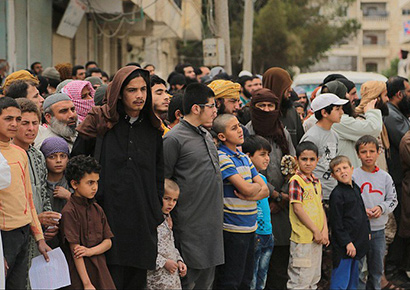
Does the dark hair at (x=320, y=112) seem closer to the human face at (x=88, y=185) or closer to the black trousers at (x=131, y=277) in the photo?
the black trousers at (x=131, y=277)

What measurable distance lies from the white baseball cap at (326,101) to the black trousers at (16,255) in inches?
131

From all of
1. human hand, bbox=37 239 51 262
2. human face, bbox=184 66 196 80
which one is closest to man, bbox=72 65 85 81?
human face, bbox=184 66 196 80

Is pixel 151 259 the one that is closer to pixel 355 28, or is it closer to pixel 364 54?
pixel 355 28

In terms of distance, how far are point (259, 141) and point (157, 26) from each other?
49.4 ft

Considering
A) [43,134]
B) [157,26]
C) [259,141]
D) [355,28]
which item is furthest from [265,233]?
[355,28]

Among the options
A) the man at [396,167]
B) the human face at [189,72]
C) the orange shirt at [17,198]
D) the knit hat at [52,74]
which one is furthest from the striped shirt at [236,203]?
the human face at [189,72]

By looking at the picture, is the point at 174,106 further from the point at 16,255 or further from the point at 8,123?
the point at 16,255

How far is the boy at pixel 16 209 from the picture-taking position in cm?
429

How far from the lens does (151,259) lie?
4.65 meters

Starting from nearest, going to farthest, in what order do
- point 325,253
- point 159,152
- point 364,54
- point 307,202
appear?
1. point 159,152
2. point 307,202
3. point 325,253
4. point 364,54

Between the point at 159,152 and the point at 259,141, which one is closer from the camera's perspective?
the point at 159,152

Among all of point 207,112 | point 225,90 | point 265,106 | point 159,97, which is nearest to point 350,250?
point 265,106

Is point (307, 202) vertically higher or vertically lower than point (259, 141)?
lower

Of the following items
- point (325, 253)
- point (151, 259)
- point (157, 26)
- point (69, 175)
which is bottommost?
point (325, 253)
